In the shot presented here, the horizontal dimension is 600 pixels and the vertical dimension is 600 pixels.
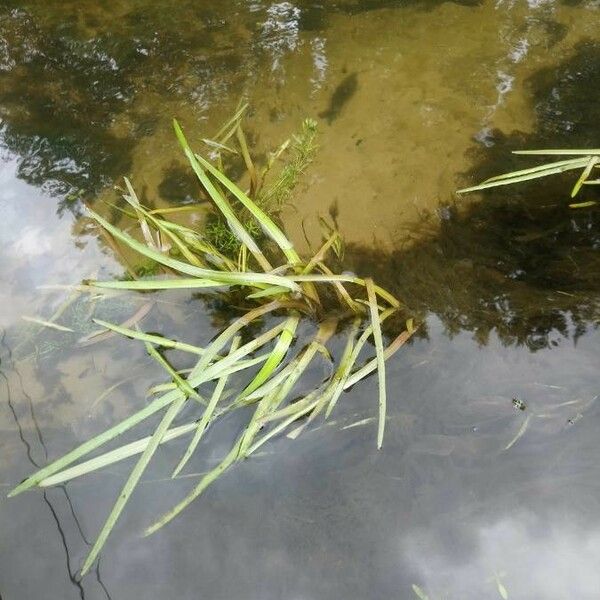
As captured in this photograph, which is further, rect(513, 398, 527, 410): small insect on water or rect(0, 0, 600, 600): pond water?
rect(513, 398, 527, 410): small insect on water

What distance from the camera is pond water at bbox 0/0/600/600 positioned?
1.38m

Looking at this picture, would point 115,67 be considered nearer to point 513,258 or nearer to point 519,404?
point 513,258

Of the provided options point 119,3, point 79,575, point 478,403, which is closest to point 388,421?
point 478,403

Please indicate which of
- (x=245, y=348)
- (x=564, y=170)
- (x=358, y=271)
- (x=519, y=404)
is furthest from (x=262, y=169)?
(x=519, y=404)

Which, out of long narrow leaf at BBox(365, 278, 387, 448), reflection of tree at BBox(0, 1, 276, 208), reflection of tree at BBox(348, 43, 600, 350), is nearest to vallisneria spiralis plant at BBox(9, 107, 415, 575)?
long narrow leaf at BBox(365, 278, 387, 448)

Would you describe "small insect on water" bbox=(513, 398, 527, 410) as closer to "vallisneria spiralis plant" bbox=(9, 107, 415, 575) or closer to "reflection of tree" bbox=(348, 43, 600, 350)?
"reflection of tree" bbox=(348, 43, 600, 350)

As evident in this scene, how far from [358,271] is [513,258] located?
1.63 feet

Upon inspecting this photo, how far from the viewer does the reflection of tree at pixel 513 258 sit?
1.63m

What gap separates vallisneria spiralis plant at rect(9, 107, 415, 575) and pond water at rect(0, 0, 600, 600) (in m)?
0.07

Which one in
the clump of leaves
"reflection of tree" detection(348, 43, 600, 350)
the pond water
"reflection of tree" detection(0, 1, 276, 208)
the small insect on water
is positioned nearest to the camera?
the pond water

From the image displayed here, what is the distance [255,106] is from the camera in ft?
7.14

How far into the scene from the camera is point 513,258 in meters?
1.74

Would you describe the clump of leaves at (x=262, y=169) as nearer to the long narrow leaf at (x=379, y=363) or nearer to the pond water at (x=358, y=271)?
Answer: the pond water at (x=358, y=271)

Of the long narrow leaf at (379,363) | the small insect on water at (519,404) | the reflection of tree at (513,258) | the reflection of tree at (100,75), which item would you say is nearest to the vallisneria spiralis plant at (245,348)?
the long narrow leaf at (379,363)
